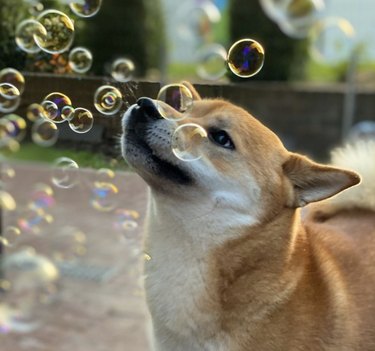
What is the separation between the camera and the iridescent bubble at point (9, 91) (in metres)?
2.14

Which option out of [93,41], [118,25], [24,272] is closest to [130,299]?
[24,272]

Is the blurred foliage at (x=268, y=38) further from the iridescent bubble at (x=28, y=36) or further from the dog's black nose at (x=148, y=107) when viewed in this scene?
the dog's black nose at (x=148, y=107)

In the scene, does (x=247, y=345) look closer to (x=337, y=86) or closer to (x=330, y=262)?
(x=330, y=262)

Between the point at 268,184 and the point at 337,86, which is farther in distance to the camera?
the point at 337,86

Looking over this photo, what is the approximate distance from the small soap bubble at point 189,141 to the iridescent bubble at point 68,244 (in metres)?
3.00

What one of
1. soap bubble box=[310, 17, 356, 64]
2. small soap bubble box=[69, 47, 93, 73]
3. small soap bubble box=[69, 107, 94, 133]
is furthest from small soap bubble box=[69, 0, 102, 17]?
soap bubble box=[310, 17, 356, 64]

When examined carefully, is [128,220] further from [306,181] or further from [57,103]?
[306,181]

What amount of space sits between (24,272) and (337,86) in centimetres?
520

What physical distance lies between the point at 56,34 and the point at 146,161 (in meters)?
0.56

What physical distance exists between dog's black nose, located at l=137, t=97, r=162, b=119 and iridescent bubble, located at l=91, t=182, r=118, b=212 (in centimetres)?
45

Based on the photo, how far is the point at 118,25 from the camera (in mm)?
7484

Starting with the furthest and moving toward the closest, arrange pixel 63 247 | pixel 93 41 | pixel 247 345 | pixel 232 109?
pixel 93 41 < pixel 63 247 < pixel 232 109 < pixel 247 345

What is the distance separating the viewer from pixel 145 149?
186 cm

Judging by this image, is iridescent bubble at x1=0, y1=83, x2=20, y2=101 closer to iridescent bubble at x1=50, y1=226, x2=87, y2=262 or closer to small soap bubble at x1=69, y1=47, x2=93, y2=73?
small soap bubble at x1=69, y1=47, x2=93, y2=73
